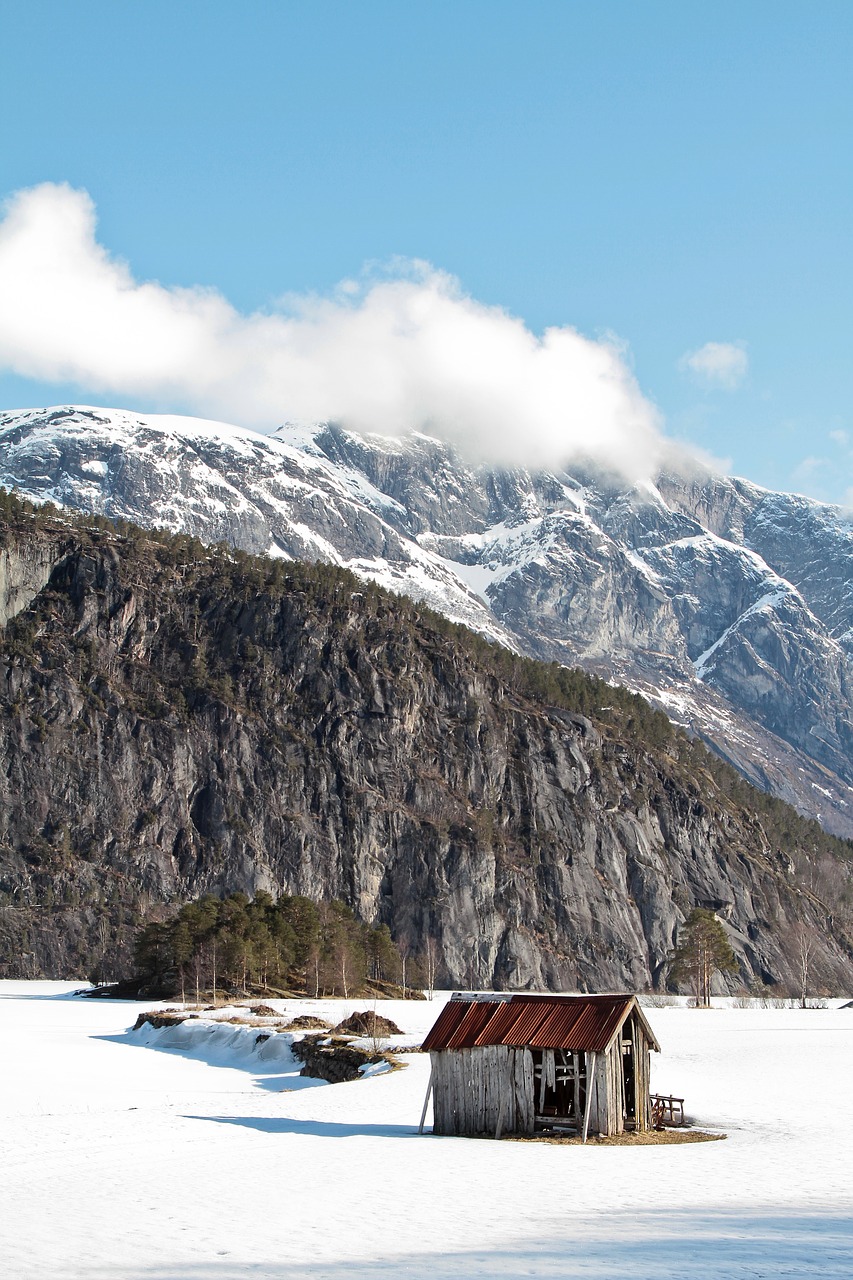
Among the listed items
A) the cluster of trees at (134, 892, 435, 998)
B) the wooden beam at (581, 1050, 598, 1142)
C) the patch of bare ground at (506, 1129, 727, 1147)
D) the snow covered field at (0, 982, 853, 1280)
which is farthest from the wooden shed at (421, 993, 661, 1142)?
the cluster of trees at (134, 892, 435, 998)

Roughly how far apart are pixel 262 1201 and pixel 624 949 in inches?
6876

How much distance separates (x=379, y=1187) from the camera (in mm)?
30219

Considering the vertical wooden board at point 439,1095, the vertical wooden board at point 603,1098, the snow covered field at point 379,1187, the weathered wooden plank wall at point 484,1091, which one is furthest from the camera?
the vertical wooden board at point 439,1095

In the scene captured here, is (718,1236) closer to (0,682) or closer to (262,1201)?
(262,1201)

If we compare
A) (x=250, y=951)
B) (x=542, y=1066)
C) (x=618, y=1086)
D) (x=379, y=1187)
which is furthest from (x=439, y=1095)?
(x=250, y=951)

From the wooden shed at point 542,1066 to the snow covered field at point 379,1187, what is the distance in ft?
6.44

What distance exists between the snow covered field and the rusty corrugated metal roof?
10.8ft

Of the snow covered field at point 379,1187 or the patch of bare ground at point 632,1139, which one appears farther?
the patch of bare ground at point 632,1139

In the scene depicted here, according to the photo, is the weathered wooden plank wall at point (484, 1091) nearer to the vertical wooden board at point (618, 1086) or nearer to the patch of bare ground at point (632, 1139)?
the patch of bare ground at point (632, 1139)

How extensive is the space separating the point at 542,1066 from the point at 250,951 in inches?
2975

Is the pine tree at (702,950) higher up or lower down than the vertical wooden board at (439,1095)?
higher up

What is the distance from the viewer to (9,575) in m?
196

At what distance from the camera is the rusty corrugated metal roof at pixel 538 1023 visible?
40091 mm

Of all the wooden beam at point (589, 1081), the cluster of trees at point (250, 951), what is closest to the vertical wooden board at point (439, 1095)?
the wooden beam at point (589, 1081)
